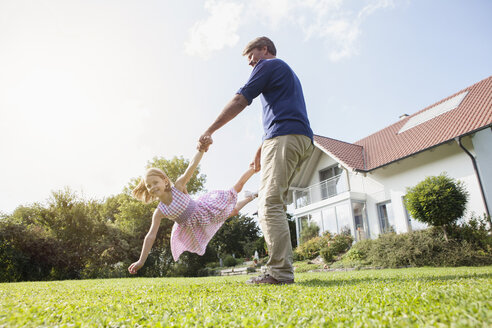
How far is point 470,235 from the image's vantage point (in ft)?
31.5

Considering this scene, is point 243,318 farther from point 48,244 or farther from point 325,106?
point 48,244

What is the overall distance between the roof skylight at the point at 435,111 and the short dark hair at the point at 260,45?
13.5 meters

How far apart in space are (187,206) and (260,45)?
2404 mm

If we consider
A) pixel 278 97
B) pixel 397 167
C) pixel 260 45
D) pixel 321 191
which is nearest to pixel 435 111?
pixel 397 167

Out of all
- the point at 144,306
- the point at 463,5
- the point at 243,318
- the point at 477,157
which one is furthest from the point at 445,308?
the point at 463,5

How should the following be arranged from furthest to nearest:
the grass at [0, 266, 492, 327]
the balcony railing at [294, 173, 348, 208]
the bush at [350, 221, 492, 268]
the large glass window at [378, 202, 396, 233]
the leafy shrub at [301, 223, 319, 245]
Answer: the leafy shrub at [301, 223, 319, 245]
the balcony railing at [294, 173, 348, 208]
the large glass window at [378, 202, 396, 233]
the bush at [350, 221, 492, 268]
the grass at [0, 266, 492, 327]

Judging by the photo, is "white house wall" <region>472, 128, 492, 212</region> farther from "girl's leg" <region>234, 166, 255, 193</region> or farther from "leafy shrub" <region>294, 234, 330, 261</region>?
"girl's leg" <region>234, 166, 255, 193</region>

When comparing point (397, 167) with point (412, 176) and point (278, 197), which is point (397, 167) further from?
point (278, 197)

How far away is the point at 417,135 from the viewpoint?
45.2 ft

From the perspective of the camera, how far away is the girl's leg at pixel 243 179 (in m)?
4.18

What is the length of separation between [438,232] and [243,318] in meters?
10.8

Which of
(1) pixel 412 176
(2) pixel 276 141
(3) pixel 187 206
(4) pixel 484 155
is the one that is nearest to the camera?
(2) pixel 276 141

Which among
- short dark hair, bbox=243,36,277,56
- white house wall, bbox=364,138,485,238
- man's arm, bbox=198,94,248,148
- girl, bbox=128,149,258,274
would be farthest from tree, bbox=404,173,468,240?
man's arm, bbox=198,94,248,148

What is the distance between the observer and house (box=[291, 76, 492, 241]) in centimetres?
1112
